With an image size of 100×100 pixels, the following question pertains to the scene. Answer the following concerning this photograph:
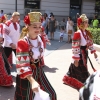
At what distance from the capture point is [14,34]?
6.39 meters

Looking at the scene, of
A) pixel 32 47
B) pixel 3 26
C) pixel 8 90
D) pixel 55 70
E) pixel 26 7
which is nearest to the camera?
pixel 32 47

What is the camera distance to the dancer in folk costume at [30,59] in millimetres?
3004

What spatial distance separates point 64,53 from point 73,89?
488cm

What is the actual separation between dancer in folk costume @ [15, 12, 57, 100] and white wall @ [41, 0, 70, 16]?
21786 mm

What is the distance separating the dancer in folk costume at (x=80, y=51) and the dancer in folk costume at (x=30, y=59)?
170 cm

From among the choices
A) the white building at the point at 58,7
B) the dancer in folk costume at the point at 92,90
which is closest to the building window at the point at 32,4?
the white building at the point at 58,7

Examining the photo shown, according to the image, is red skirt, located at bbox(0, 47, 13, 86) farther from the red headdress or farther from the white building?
the white building

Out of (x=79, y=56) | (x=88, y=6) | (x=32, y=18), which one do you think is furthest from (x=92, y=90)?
(x=88, y=6)

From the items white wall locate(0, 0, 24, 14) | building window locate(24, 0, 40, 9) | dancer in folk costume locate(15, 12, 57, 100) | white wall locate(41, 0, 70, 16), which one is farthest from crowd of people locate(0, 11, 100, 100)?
building window locate(24, 0, 40, 9)

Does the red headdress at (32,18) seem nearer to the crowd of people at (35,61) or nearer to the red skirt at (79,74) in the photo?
the crowd of people at (35,61)

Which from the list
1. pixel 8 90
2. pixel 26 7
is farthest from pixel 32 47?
pixel 26 7

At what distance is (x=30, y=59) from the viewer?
10.4 ft

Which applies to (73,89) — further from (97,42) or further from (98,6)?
(98,6)

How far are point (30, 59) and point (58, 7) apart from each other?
73.7 ft
